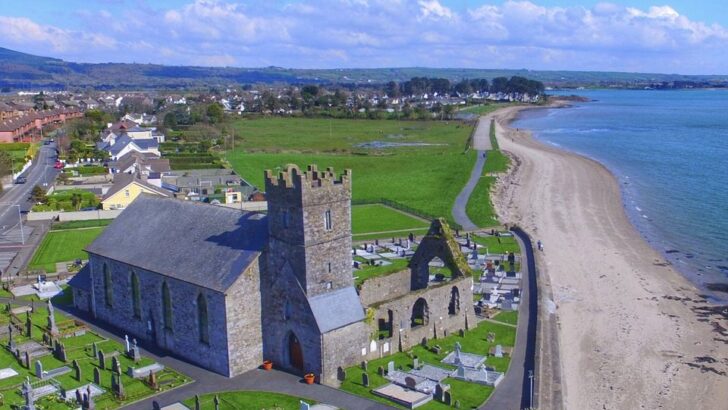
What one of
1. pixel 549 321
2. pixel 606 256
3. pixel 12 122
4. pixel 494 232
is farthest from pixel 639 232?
pixel 12 122

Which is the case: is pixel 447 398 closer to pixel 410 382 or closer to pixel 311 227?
pixel 410 382

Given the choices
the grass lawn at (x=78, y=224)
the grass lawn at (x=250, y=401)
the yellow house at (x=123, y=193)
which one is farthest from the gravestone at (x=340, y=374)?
the yellow house at (x=123, y=193)

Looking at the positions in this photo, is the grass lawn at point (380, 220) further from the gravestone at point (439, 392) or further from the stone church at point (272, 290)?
the gravestone at point (439, 392)

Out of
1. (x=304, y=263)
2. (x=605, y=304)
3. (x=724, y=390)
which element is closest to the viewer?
(x=304, y=263)

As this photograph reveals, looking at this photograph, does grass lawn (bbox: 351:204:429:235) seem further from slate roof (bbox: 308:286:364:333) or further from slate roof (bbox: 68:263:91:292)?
slate roof (bbox: 308:286:364:333)

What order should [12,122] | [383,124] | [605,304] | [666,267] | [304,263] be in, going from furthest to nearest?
[383,124]
[12,122]
[666,267]
[605,304]
[304,263]

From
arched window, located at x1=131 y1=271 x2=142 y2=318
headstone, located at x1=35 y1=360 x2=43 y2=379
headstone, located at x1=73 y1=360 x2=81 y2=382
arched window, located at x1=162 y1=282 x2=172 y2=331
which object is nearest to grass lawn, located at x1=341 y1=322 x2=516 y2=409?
arched window, located at x1=162 y1=282 x2=172 y2=331

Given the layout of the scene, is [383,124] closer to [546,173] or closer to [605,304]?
[546,173]

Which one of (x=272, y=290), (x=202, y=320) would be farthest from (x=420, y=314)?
(x=202, y=320)
